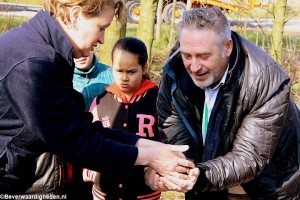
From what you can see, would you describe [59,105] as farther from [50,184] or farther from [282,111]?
[282,111]

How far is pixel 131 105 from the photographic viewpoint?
3703 millimetres

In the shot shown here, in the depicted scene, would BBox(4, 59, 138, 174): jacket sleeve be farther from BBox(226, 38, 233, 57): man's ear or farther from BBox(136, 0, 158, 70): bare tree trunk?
BBox(136, 0, 158, 70): bare tree trunk

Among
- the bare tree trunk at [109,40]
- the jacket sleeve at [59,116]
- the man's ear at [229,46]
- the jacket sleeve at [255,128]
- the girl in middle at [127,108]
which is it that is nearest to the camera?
the jacket sleeve at [59,116]

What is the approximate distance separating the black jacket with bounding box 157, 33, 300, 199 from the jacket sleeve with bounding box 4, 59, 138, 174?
664 millimetres

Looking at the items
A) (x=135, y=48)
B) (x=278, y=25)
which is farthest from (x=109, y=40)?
(x=135, y=48)

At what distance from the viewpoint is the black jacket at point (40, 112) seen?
2.17 metres

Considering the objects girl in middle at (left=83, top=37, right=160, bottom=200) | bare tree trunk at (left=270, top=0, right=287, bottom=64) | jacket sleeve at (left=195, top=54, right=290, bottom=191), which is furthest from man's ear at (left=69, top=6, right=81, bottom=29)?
bare tree trunk at (left=270, top=0, right=287, bottom=64)

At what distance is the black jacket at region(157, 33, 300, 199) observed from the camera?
→ 2.81 meters

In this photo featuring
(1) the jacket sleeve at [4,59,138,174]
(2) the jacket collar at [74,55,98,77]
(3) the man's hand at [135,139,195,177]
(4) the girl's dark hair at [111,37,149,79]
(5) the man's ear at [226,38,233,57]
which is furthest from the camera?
(2) the jacket collar at [74,55,98,77]

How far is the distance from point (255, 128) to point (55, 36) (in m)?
1.21

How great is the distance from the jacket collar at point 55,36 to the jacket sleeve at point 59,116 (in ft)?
0.22

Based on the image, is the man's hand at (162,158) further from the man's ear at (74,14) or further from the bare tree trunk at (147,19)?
the bare tree trunk at (147,19)

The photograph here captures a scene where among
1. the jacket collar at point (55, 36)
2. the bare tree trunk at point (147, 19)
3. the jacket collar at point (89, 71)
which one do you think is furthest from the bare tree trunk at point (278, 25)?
the jacket collar at point (55, 36)

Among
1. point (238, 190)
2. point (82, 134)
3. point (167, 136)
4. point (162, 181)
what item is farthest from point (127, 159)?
point (238, 190)
